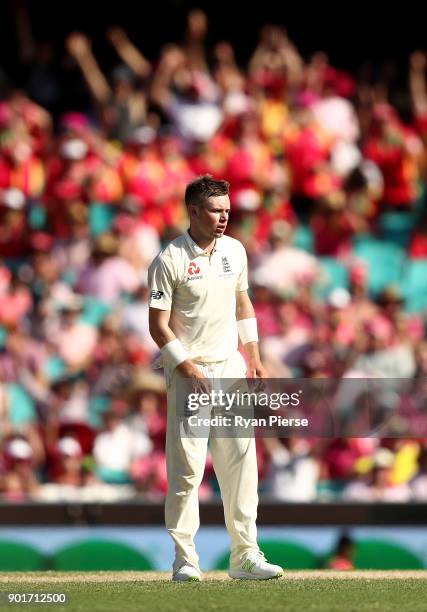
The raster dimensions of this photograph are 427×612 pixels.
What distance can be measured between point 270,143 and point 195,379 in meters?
8.39

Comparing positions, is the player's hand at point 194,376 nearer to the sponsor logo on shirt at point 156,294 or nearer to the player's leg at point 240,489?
the player's leg at point 240,489

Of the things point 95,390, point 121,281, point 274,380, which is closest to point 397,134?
point 121,281

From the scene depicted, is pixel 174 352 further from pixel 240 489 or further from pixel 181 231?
pixel 181 231

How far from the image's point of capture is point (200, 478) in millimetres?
7039

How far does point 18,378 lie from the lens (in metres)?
12.3

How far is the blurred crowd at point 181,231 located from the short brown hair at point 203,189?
341cm

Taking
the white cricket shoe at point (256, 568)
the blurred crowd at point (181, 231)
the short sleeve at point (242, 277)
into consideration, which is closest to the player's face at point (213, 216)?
the short sleeve at point (242, 277)

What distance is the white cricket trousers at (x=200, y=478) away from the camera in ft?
23.0

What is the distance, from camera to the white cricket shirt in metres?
6.96

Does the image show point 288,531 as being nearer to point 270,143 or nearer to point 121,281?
point 121,281

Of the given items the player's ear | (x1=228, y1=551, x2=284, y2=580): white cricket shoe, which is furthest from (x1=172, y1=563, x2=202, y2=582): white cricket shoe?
the player's ear

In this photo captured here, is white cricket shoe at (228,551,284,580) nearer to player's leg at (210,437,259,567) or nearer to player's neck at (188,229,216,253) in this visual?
player's leg at (210,437,259,567)

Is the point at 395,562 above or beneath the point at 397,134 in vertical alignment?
beneath

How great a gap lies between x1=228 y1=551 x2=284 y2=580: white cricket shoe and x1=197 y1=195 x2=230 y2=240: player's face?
1529 mm
